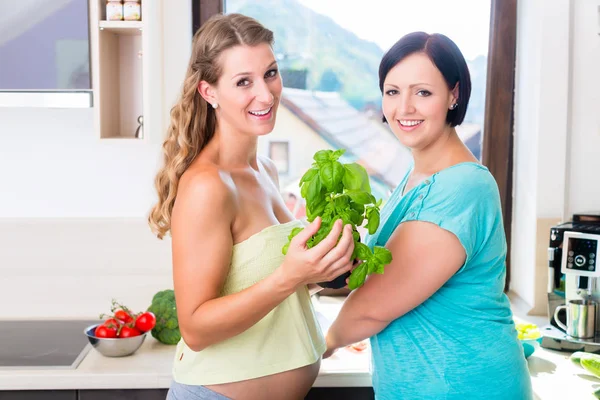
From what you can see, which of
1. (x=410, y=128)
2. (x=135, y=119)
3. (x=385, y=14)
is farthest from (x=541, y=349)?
(x=135, y=119)

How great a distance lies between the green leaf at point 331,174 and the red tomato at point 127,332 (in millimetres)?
1103

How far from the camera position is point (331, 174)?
129 centimetres

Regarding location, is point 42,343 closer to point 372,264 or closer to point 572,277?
point 372,264

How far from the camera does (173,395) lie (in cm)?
168

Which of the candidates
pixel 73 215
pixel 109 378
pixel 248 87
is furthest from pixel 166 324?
pixel 248 87

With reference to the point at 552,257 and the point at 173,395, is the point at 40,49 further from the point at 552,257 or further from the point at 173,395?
the point at 552,257

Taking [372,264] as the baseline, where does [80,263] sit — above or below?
below

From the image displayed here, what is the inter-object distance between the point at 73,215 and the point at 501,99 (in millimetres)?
1714

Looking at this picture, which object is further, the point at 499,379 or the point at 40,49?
the point at 40,49

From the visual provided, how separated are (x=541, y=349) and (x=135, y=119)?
5.28 feet

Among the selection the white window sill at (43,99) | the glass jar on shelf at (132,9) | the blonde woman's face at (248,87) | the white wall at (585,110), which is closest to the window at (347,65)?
the white wall at (585,110)

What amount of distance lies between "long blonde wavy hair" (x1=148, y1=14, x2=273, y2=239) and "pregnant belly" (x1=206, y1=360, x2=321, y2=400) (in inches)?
16.2

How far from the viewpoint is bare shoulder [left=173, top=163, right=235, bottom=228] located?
150 cm

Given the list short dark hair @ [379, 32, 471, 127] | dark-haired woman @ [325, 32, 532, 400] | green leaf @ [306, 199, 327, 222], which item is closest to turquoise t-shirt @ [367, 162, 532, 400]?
dark-haired woman @ [325, 32, 532, 400]
